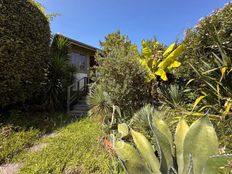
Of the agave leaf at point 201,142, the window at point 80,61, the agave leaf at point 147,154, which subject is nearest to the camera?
the agave leaf at point 201,142

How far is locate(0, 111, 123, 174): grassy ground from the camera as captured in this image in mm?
4078

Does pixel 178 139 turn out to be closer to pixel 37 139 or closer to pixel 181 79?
pixel 37 139

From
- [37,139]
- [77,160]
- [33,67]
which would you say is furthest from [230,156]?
[33,67]

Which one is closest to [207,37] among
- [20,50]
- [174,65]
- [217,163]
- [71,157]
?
[174,65]

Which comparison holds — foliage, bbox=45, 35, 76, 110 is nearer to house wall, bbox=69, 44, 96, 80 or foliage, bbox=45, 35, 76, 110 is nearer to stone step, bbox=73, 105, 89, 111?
stone step, bbox=73, 105, 89, 111

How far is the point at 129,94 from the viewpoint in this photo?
6.59 m

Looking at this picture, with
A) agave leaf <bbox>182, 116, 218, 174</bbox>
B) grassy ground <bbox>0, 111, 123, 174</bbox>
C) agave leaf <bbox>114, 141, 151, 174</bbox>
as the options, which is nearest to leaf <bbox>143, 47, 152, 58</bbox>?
grassy ground <bbox>0, 111, 123, 174</bbox>

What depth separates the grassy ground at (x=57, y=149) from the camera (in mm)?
4078

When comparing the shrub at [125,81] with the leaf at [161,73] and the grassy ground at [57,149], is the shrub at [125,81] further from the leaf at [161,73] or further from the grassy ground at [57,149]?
the grassy ground at [57,149]

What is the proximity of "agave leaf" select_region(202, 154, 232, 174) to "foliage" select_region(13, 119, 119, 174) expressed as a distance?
2.21 metres

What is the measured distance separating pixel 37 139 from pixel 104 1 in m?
6.95

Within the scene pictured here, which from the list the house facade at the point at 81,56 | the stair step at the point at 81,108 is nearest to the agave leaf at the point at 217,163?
the stair step at the point at 81,108

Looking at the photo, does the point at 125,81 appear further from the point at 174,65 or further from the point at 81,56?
the point at 81,56

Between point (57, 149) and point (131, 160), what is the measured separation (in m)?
3.21
